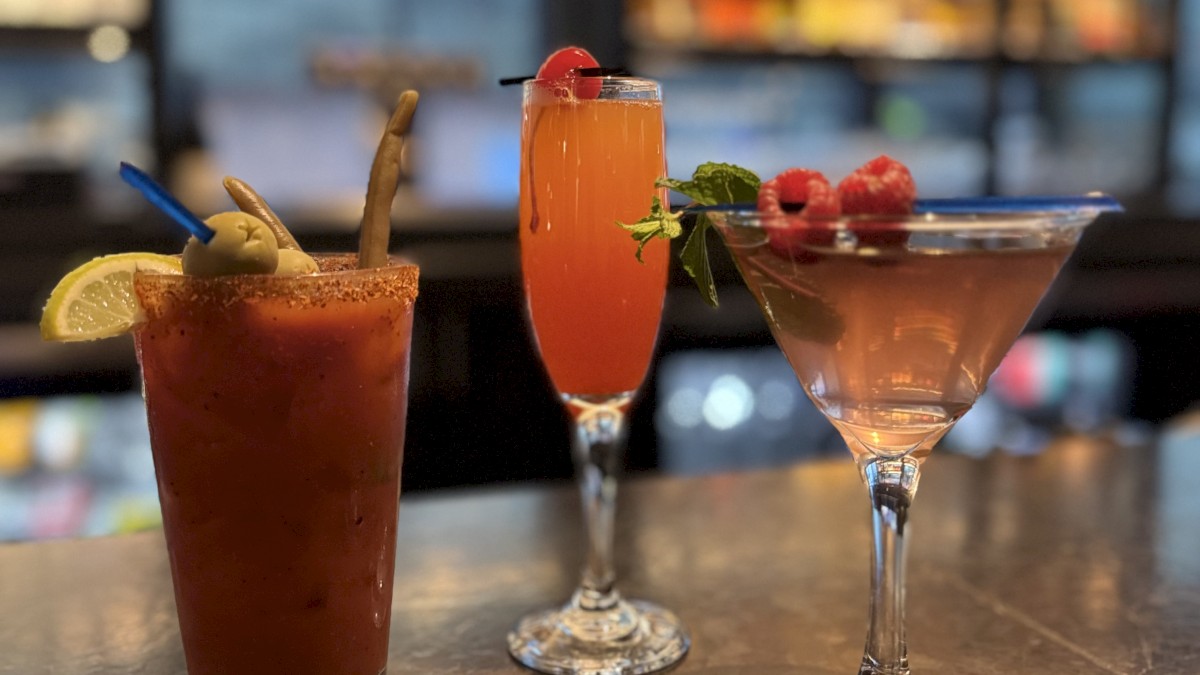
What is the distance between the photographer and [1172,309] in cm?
409

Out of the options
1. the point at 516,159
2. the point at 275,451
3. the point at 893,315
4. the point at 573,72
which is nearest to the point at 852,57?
the point at 516,159

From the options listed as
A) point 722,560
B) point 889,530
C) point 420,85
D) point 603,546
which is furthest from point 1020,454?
point 420,85

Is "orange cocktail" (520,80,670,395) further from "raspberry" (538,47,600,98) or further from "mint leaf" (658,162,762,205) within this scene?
"mint leaf" (658,162,762,205)

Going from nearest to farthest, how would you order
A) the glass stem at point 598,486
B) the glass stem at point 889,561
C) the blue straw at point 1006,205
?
1. the blue straw at point 1006,205
2. the glass stem at point 889,561
3. the glass stem at point 598,486

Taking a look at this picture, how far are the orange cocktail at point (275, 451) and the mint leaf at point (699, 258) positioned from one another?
233 mm

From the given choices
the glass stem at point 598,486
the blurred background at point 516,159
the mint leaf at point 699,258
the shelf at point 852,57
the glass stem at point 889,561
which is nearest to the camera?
the glass stem at point 889,561

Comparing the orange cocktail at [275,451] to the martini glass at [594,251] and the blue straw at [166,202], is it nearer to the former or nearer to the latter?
the blue straw at [166,202]

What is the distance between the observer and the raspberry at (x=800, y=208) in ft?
2.45

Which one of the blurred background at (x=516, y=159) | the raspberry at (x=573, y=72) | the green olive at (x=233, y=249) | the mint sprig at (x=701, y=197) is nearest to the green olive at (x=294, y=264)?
the green olive at (x=233, y=249)

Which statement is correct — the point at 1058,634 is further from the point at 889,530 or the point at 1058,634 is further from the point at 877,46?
the point at 877,46

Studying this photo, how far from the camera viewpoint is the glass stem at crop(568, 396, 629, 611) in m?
1.09

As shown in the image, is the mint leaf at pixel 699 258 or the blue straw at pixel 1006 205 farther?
the mint leaf at pixel 699 258

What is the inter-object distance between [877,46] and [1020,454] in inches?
105

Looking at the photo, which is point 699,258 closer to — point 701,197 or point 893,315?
point 701,197
